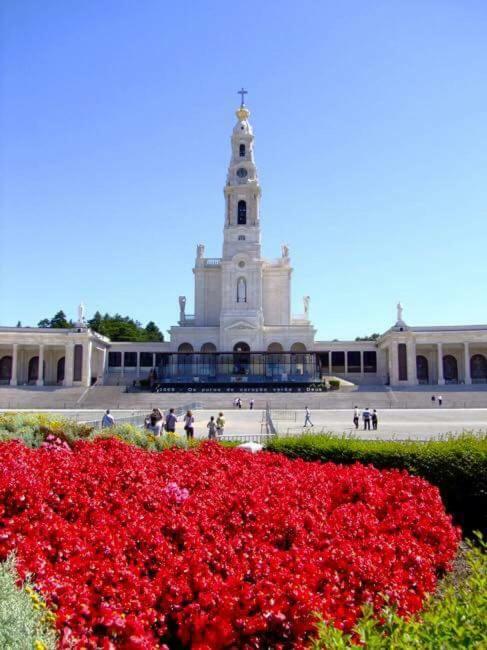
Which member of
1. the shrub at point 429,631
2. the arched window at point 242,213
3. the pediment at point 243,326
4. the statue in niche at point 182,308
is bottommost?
the shrub at point 429,631

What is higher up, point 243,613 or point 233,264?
point 233,264

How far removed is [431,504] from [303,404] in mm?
42493

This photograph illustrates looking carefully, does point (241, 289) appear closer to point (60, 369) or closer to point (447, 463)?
point (60, 369)

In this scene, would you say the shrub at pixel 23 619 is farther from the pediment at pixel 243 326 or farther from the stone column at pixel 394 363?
the pediment at pixel 243 326

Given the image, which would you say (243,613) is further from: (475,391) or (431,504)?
(475,391)

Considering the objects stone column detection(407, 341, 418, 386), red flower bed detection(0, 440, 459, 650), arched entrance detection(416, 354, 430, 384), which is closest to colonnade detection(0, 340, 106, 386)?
stone column detection(407, 341, 418, 386)

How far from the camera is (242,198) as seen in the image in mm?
80438

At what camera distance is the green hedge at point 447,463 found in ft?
39.5

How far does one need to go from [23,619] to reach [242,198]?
78.4m

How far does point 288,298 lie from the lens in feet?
261

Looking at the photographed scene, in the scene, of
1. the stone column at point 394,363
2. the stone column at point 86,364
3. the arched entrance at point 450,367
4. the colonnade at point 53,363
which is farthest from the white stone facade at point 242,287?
the arched entrance at point 450,367

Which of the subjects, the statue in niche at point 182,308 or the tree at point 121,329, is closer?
the statue in niche at point 182,308

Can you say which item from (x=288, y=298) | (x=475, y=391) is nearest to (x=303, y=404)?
(x=475, y=391)

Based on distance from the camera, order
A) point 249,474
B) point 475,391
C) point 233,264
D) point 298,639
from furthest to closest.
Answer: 1. point 233,264
2. point 475,391
3. point 249,474
4. point 298,639
